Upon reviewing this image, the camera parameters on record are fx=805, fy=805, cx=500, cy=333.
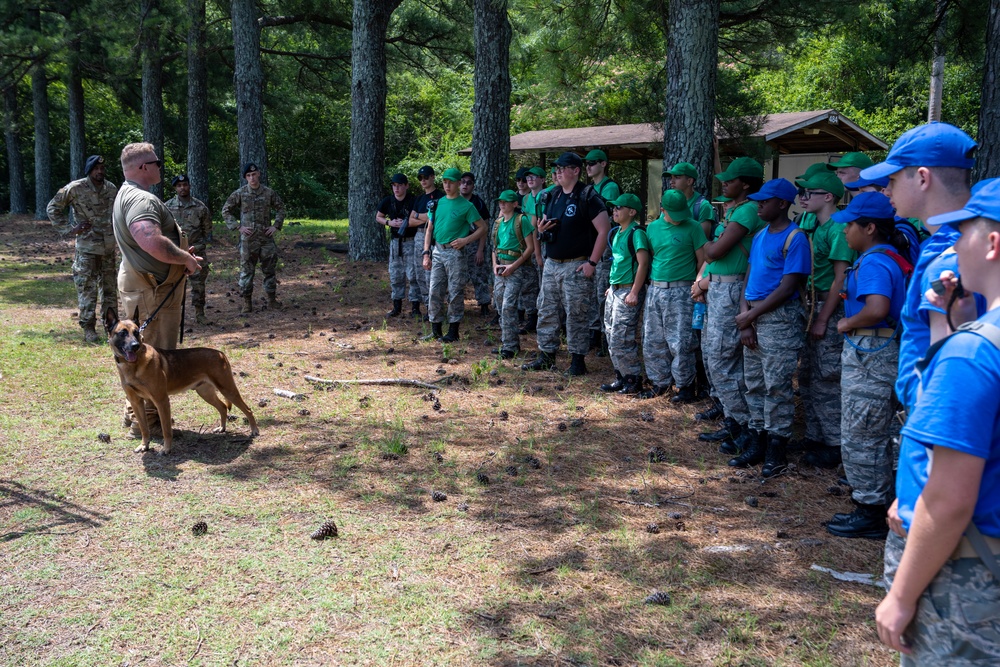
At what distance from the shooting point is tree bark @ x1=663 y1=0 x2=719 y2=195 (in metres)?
8.82

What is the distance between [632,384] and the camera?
8273 mm

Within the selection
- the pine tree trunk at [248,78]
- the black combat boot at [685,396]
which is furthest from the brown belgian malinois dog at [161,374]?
the pine tree trunk at [248,78]

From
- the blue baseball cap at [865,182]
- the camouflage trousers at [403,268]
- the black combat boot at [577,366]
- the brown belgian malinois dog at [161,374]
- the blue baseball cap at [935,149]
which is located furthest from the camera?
the camouflage trousers at [403,268]

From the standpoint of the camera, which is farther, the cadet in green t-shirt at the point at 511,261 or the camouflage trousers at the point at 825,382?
the cadet in green t-shirt at the point at 511,261

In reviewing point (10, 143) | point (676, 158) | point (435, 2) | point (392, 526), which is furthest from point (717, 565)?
Result: point (10, 143)

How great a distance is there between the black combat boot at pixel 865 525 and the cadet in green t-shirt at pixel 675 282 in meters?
2.80

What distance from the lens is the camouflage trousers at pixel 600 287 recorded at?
9.91 meters

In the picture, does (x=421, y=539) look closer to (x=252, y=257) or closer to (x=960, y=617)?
(x=960, y=617)

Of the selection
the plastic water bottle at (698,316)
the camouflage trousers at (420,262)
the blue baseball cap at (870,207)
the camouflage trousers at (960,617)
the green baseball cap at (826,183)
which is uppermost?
the green baseball cap at (826,183)

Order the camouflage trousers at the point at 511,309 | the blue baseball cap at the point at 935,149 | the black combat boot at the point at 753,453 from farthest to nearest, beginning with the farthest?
the camouflage trousers at the point at 511,309 < the black combat boot at the point at 753,453 < the blue baseball cap at the point at 935,149

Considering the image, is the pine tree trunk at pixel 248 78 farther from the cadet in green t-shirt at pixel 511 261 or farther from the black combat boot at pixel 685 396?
the black combat boot at pixel 685 396

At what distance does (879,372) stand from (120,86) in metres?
25.9

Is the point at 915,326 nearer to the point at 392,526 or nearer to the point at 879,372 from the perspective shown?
the point at 879,372

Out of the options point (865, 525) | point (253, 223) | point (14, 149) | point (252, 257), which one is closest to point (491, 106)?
point (253, 223)
